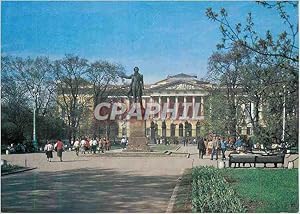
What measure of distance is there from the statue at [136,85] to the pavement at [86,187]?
1385mm

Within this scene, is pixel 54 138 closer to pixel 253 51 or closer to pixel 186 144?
pixel 186 144

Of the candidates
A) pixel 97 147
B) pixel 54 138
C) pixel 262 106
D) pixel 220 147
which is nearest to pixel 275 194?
pixel 262 106

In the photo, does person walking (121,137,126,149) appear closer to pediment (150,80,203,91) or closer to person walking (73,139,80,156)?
person walking (73,139,80,156)

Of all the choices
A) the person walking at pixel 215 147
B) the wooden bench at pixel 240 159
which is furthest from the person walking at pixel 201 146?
the wooden bench at pixel 240 159

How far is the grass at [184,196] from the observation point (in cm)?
609

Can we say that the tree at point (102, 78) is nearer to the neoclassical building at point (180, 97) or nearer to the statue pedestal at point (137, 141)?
the neoclassical building at point (180, 97)

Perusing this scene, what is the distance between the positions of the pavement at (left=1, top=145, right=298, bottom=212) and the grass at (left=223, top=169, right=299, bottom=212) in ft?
3.15

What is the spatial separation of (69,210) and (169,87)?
2415 mm

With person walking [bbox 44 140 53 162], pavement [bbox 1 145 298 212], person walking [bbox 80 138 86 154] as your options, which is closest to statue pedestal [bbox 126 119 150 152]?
person walking [bbox 80 138 86 154]

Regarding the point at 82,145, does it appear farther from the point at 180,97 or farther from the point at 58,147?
the point at 180,97

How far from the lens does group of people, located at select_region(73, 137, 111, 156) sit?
13766mm

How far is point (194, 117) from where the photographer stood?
8.55 meters

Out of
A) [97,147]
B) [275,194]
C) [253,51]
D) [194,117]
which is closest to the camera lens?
[253,51]

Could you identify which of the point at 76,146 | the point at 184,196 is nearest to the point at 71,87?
the point at 184,196
